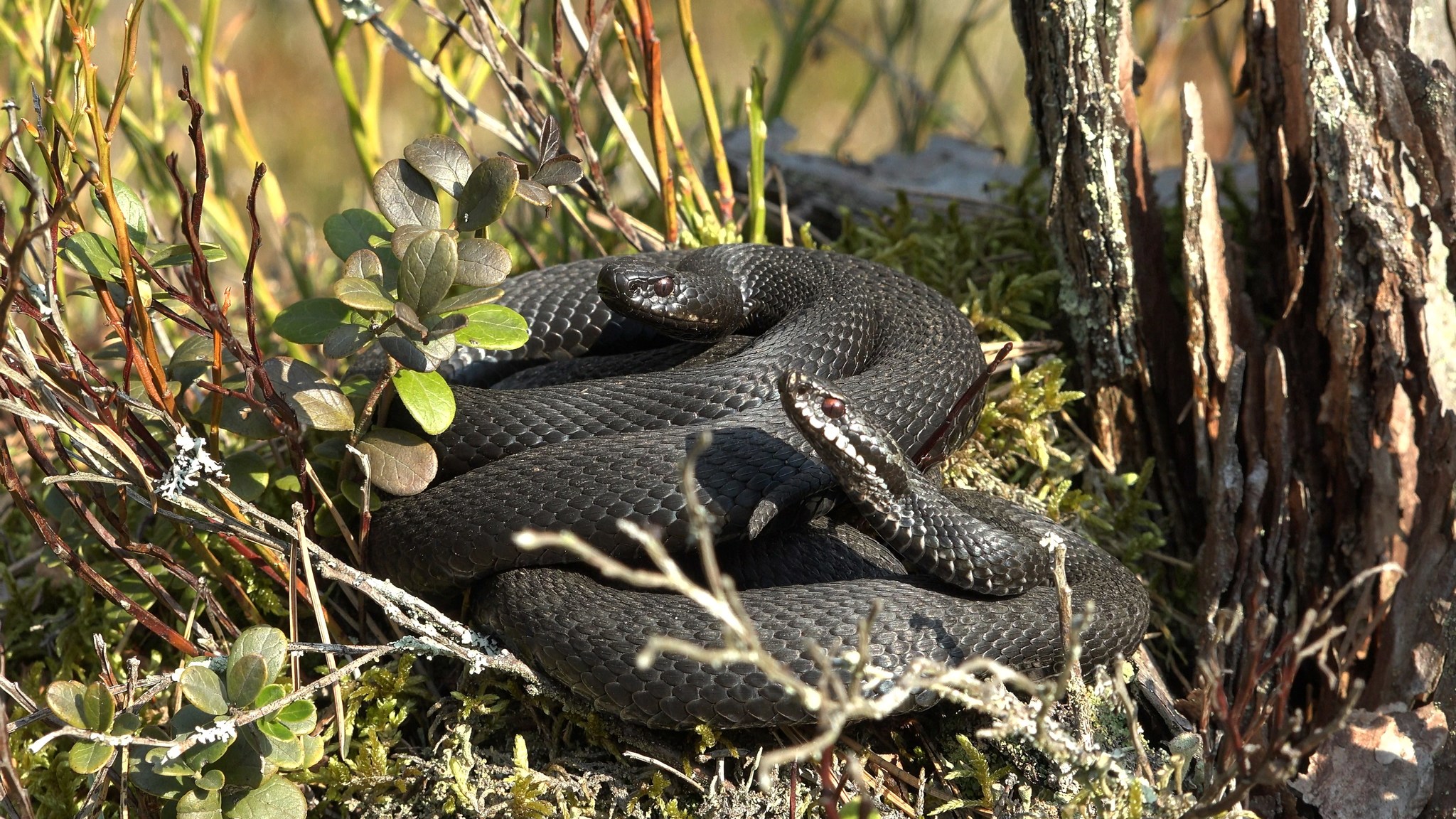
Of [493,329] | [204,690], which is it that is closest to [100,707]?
[204,690]

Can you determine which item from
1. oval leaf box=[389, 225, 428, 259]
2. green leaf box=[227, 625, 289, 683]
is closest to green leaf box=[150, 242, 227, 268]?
oval leaf box=[389, 225, 428, 259]

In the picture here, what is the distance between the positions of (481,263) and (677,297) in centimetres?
128

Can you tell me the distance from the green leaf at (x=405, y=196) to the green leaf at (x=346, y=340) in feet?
1.17

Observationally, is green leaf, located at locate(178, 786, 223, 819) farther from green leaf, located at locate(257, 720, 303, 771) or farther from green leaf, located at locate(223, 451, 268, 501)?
green leaf, located at locate(223, 451, 268, 501)

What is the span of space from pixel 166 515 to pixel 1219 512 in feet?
11.6

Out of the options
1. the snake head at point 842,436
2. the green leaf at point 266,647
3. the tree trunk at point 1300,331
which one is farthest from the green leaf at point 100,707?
the tree trunk at point 1300,331

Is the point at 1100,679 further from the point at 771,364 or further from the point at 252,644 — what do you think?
the point at 252,644

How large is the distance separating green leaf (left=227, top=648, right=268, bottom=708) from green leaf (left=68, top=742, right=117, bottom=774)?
330 millimetres

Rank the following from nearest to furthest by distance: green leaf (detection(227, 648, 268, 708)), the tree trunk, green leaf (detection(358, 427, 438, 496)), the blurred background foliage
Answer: green leaf (detection(227, 648, 268, 708)) < green leaf (detection(358, 427, 438, 496)) < the tree trunk < the blurred background foliage

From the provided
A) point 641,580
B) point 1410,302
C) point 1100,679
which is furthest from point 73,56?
point 1410,302

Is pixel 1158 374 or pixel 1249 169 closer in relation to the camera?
pixel 1158 374

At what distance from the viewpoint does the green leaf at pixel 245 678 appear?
8.91ft

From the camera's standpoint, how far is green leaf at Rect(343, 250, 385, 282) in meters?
2.98

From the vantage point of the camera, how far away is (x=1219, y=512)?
13.1 feet
